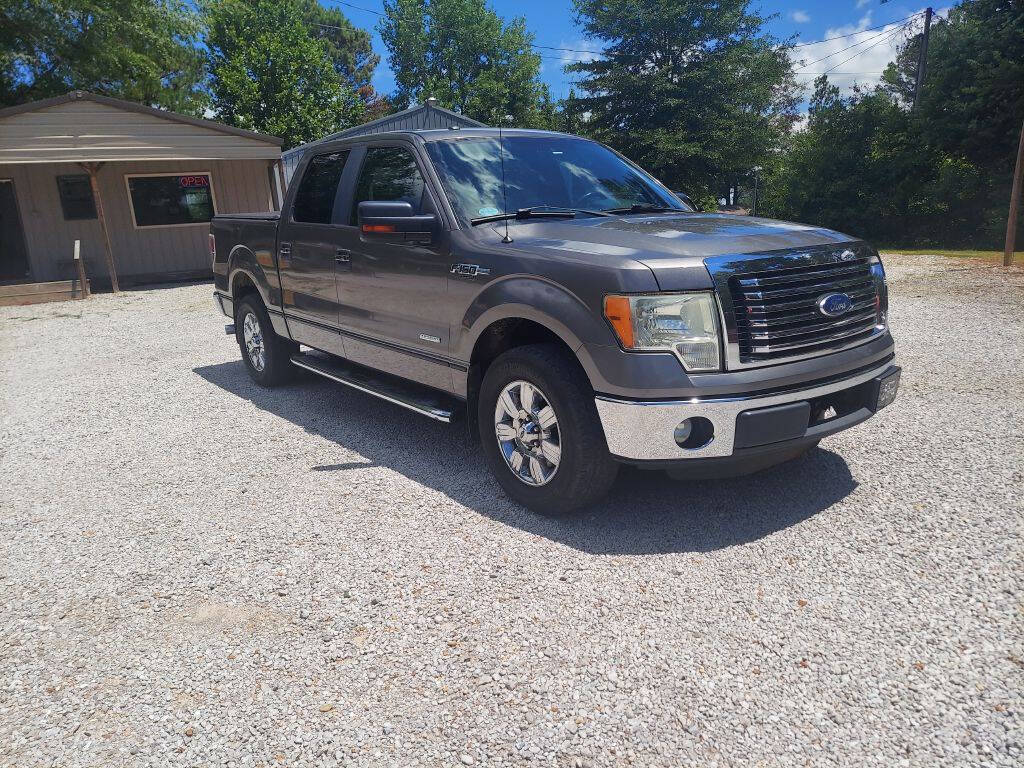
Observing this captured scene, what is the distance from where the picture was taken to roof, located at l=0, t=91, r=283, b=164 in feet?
44.1

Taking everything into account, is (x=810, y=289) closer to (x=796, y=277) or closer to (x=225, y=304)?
(x=796, y=277)

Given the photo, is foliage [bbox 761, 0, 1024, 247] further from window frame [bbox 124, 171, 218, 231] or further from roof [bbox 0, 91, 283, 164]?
window frame [bbox 124, 171, 218, 231]

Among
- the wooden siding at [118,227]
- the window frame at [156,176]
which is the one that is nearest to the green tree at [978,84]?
the wooden siding at [118,227]

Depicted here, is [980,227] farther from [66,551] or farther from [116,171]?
[66,551]

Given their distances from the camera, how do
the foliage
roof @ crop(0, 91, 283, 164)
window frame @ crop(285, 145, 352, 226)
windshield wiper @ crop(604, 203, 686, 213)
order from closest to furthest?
windshield wiper @ crop(604, 203, 686, 213) < window frame @ crop(285, 145, 352, 226) < roof @ crop(0, 91, 283, 164) < the foliage

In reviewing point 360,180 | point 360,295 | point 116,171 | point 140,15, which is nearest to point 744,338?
point 360,295

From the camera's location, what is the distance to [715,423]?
3188mm

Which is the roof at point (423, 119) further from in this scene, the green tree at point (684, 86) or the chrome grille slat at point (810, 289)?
the chrome grille slat at point (810, 289)

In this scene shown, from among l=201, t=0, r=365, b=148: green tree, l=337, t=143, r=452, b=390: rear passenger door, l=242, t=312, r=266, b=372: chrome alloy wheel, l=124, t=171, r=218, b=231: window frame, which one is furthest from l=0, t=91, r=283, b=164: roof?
l=201, t=0, r=365, b=148: green tree

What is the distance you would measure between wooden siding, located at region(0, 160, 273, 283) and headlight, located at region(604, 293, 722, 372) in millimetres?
16564

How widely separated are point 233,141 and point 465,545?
14554mm

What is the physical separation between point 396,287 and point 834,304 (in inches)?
99.5

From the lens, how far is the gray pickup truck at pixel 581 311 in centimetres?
320

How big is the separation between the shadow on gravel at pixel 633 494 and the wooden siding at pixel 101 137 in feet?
38.6
